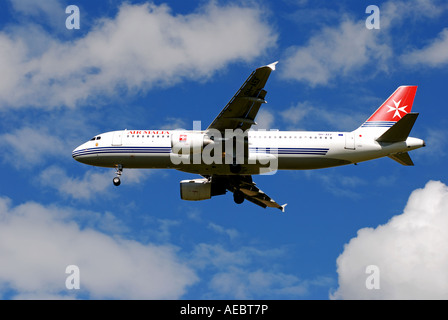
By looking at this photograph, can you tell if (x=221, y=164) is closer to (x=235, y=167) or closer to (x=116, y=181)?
(x=235, y=167)

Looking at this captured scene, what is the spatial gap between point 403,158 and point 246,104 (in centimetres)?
1462

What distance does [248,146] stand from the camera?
5681cm

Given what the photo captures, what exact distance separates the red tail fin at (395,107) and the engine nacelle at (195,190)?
47.6ft

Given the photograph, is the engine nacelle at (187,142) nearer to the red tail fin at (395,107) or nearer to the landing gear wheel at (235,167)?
the landing gear wheel at (235,167)

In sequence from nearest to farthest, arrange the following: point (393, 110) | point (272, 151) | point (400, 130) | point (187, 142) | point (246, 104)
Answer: point (246, 104)
point (187, 142)
point (400, 130)
point (272, 151)
point (393, 110)

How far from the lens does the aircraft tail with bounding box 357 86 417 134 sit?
60312mm

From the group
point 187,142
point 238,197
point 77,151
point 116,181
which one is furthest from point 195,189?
point 77,151

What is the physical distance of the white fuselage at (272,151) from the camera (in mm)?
57094

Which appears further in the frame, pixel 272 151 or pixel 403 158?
pixel 403 158

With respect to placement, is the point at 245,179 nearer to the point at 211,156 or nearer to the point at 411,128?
the point at 211,156

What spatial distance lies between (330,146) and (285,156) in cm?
377

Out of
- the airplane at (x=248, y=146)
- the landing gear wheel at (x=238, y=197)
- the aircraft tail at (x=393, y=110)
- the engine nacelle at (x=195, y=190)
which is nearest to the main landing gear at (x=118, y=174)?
the airplane at (x=248, y=146)

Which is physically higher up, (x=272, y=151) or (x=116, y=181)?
(x=272, y=151)
